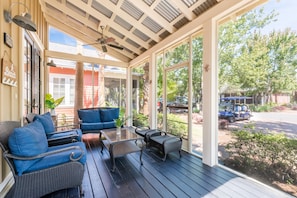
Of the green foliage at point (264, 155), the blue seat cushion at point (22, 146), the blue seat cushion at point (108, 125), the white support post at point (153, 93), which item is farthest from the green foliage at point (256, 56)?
the blue seat cushion at point (108, 125)

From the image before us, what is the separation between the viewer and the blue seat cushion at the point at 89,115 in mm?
5008

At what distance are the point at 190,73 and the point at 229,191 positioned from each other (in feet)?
8.12

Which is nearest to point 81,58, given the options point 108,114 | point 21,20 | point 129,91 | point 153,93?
point 129,91

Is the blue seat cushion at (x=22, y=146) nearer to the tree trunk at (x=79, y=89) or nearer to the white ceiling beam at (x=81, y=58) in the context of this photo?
the white ceiling beam at (x=81, y=58)

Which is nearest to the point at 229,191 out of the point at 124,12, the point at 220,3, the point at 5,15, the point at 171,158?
the point at 171,158

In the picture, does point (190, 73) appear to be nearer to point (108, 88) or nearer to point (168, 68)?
point (168, 68)

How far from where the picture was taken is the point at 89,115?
5.09 m

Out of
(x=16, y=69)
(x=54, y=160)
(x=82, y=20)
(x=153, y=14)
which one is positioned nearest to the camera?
(x=54, y=160)

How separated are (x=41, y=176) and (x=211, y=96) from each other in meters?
2.92

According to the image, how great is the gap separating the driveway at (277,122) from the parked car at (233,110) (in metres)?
0.14

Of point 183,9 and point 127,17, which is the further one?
Answer: point 127,17

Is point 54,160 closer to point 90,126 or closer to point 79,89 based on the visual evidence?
point 90,126

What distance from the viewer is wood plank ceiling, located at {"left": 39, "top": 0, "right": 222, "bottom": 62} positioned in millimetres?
3539

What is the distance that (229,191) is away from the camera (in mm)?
2182
